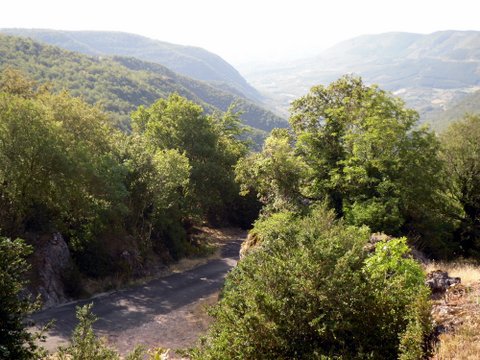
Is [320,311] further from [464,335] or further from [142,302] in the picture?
[142,302]

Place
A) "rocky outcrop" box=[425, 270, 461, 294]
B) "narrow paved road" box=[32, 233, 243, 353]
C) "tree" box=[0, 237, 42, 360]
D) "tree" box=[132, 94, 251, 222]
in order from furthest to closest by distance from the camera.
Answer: "tree" box=[132, 94, 251, 222], "narrow paved road" box=[32, 233, 243, 353], "rocky outcrop" box=[425, 270, 461, 294], "tree" box=[0, 237, 42, 360]

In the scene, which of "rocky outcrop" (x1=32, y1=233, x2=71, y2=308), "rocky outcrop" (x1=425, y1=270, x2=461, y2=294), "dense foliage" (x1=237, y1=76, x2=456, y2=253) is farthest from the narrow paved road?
"rocky outcrop" (x1=425, y1=270, x2=461, y2=294)

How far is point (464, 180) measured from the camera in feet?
109

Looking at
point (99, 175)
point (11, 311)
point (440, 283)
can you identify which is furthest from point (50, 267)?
point (440, 283)

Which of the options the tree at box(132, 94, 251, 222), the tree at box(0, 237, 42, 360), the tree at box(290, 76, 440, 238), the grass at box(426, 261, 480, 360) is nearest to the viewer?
the grass at box(426, 261, 480, 360)

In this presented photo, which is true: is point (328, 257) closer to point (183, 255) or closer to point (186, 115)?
point (183, 255)

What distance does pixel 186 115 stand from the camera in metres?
49.6

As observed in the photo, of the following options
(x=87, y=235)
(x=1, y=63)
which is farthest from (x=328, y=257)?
(x=1, y=63)

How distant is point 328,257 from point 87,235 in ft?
71.2

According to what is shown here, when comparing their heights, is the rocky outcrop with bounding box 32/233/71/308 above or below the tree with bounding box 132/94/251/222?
below

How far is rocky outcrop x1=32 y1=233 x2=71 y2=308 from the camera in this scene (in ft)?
78.8

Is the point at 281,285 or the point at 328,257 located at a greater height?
the point at 328,257

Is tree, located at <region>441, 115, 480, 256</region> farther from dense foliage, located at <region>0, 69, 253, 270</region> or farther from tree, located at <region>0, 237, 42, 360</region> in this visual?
tree, located at <region>0, 237, 42, 360</region>

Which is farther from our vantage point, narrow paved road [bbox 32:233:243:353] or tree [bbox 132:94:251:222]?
tree [bbox 132:94:251:222]
